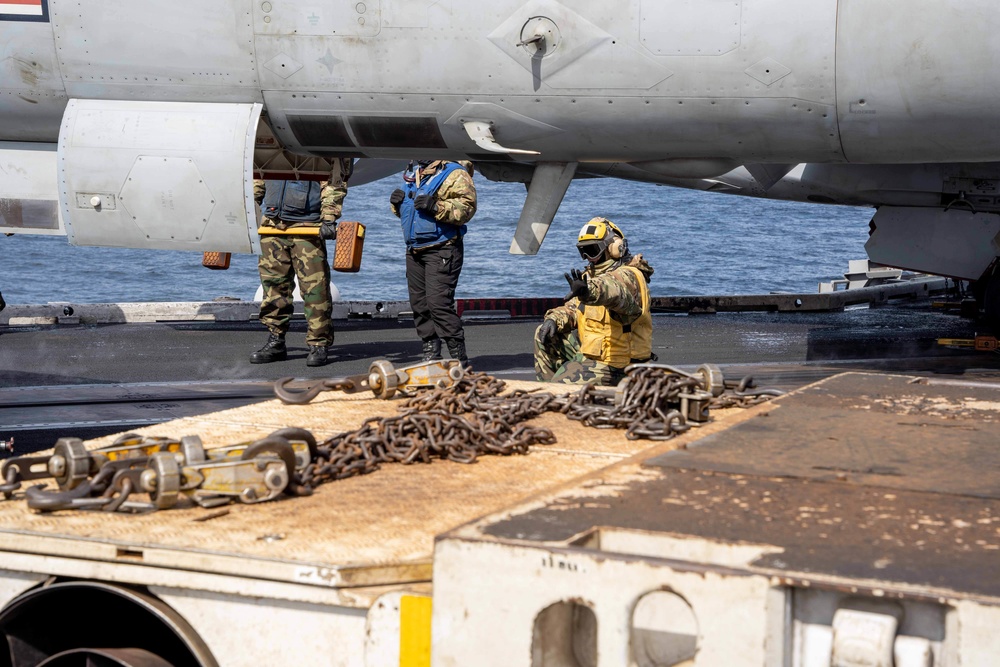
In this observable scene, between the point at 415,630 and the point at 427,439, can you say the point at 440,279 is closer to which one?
the point at 427,439

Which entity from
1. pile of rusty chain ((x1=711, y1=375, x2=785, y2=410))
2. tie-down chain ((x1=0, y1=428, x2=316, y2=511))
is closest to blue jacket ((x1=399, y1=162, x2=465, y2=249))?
pile of rusty chain ((x1=711, y1=375, x2=785, y2=410))

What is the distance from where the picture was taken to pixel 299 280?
34.2 ft

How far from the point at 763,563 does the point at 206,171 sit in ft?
16.5

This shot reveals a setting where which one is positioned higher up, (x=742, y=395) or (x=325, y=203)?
(x=325, y=203)

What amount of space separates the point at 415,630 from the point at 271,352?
8205 millimetres

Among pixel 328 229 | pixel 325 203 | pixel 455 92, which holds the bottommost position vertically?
pixel 328 229

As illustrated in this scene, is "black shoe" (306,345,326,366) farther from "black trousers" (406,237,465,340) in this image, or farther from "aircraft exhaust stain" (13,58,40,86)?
"aircraft exhaust stain" (13,58,40,86)

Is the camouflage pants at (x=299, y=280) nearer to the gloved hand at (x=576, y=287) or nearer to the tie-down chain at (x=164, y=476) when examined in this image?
the gloved hand at (x=576, y=287)

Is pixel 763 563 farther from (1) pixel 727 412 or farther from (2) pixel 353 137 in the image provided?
(2) pixel 353 137

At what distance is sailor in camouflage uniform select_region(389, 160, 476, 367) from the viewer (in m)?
9.38

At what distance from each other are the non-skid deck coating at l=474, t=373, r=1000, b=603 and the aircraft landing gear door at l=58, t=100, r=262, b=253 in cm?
366

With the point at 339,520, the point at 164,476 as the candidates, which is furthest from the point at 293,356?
the point at 339,520

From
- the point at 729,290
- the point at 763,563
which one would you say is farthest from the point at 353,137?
the point at 729,290

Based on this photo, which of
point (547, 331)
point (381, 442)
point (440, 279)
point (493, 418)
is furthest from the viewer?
point (440, 279)
